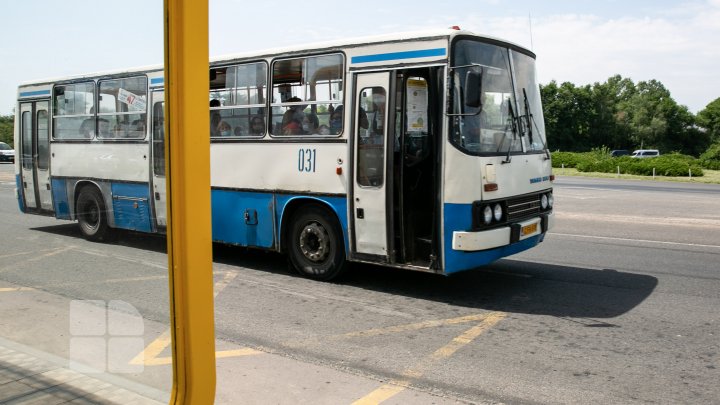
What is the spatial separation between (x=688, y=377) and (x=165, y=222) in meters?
4.04

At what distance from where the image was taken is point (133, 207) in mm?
2875

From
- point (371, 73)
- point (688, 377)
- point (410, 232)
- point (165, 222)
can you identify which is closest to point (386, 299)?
point (410, 232)

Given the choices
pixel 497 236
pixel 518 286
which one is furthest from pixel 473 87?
pixel 518 286

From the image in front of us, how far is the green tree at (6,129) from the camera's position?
2.78 metres

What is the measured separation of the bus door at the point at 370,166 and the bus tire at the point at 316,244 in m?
0.37

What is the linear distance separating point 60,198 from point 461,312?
431cm

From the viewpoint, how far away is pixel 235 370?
490 centimetres

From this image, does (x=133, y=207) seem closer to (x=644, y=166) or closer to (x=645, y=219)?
(x=645, y=219)

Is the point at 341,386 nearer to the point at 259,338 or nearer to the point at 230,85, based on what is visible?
the point at 259,338

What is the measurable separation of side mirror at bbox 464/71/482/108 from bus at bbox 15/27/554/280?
0.01 meters

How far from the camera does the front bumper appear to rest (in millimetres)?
6496

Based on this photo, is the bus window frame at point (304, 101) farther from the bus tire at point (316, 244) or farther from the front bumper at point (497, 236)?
Answer: the front bumper at point (497, 236)

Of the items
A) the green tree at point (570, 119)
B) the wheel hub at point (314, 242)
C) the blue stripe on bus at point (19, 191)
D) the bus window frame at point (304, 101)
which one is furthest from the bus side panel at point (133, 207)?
the green tree at point (570, 119)

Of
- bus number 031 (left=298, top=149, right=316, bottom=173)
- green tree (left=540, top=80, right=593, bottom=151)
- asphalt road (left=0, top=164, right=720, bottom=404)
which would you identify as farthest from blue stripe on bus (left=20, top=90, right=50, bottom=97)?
green tree (left=540, top=80, right=593, bottom=151)
